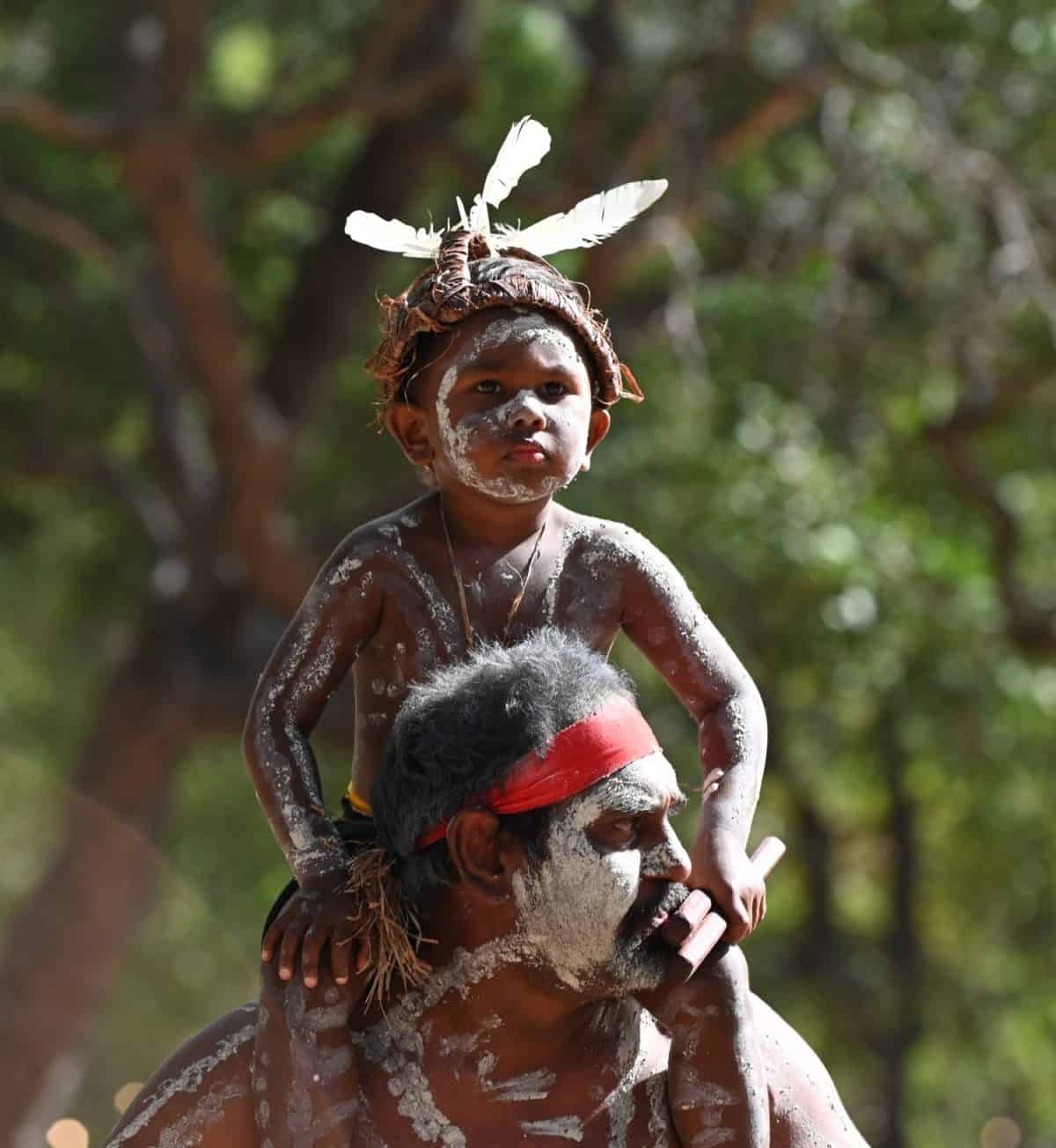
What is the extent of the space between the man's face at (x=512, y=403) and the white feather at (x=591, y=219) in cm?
27

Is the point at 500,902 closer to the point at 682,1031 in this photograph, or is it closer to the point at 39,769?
the point at 682,1031

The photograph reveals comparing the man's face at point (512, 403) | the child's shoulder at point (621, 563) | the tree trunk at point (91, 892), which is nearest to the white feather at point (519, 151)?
the man's face at point (512, 403)

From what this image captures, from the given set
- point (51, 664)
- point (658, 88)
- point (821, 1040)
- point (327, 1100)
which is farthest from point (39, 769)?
point (327, 1100)

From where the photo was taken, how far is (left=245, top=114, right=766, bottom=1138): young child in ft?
10.4

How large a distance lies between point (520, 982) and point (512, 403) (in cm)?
89

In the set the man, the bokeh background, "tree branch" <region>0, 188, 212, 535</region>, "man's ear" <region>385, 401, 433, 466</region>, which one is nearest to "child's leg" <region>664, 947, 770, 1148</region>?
the man

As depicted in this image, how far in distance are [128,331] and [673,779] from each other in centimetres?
887

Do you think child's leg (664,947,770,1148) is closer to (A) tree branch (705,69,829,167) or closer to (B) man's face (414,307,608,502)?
(B) man's face (414,307,608,502)

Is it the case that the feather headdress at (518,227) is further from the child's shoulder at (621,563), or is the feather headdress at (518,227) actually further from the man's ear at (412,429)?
the child's shoulder at (621,563)

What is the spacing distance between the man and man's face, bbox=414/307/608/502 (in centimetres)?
27

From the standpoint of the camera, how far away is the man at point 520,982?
308 cm

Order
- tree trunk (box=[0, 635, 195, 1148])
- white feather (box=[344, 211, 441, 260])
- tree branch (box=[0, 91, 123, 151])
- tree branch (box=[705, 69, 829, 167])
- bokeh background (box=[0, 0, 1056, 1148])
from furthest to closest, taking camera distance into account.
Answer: tree trunk (box=[0, 635, 195, 1148]) → tree branch (box=[705, 69, 829, 167]) → bokeh background (box=[0, 0, 1056, 1148]) → tree branch (box=[0, 91, 123, 151]) → white feather (box=[344, 211, 441, 260])

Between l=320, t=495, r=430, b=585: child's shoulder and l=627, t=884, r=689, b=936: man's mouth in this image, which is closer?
l=627, t=884, r=689, b=936: man's mouth

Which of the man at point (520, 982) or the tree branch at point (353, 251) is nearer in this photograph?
the man at point (520, 982)
